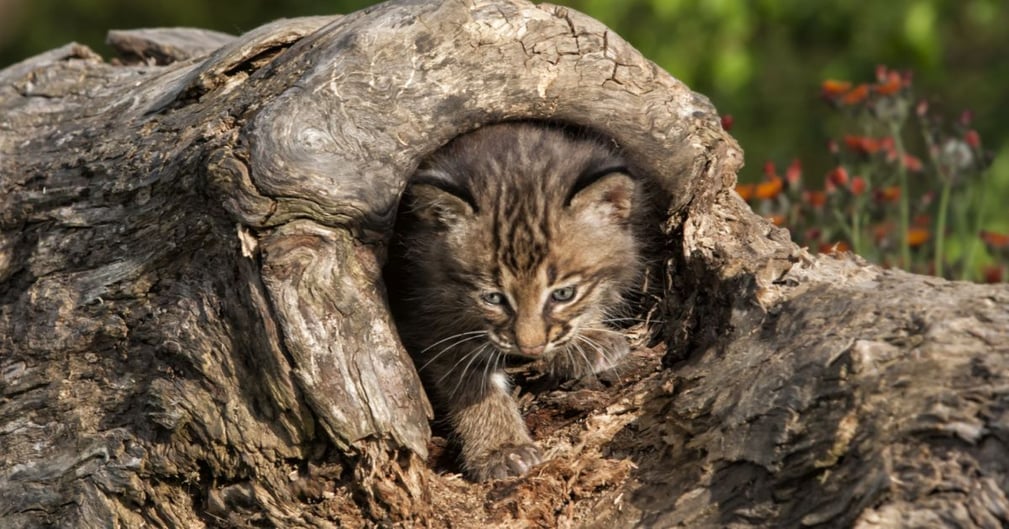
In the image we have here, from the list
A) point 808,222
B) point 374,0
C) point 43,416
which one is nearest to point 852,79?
point 808,222

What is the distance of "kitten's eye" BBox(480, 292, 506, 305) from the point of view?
4.70 m

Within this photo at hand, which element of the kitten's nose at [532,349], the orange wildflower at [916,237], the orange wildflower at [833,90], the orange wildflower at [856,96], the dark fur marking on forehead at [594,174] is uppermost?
the orange wildflower at [833,90]

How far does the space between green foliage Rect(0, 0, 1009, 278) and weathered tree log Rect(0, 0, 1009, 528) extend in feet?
12.8

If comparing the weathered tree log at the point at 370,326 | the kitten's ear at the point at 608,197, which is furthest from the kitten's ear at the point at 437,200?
the kitten's ear at the point at 608,197

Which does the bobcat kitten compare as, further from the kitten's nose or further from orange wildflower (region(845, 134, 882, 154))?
orange wildflower (region(845, 134, 882, 154))

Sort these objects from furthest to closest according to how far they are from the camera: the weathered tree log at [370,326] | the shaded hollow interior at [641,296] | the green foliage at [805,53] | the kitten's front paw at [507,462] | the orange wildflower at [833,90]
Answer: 1. the green foliage at [805,53]
2. the orange wildflower at [833,90]
3. the shaded hollow interior at [641,296]
4. the kitten's front paw at [507,462]
5. the weathered tree log at [370,326]

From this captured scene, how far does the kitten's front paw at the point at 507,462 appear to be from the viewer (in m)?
4.46

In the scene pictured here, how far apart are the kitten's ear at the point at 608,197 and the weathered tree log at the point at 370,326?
181 millimetres

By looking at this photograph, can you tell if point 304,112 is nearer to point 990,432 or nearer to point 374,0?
point 990,432

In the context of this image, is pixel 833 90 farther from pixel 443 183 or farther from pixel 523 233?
pixel 443 183

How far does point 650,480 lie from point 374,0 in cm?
721

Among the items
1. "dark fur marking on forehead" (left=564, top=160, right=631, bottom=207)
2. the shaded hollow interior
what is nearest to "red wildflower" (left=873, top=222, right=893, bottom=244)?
the shaded hollow interior

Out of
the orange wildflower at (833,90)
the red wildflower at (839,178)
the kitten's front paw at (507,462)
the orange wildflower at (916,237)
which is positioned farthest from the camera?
the orange wildflower at (833,90)

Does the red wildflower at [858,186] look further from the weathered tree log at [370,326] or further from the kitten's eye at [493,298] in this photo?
the kitten's eye at [493,298]
